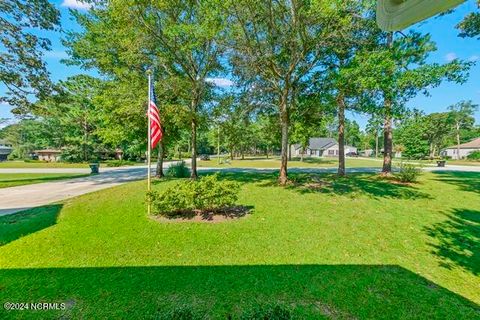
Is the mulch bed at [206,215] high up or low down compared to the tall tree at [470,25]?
down

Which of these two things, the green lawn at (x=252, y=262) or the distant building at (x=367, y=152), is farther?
the distant building at (x=367, y=152)

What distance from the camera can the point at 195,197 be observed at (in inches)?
268

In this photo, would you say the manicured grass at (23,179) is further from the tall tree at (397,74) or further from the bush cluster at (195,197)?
the tall tree at (397,74)

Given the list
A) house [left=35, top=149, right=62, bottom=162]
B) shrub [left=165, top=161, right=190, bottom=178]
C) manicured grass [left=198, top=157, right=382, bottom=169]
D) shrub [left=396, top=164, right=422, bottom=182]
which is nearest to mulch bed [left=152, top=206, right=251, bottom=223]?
shrub [left=165, top=161, right=190, bottom=178]

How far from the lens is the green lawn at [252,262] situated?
3324 mm

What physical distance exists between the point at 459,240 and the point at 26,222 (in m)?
11.2

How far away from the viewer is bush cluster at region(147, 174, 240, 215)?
675 cm

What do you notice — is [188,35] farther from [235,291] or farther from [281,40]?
[235,291]

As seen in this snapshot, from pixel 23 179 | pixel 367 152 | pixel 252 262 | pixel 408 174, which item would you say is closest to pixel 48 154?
pixel 23 179

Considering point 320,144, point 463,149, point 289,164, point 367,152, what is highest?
point 320,144

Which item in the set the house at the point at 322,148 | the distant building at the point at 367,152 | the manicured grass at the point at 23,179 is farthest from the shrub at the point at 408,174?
the distant building at the point at 367,152

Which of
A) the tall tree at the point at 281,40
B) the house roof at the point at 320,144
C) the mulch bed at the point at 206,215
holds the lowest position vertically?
the mulch bed at the point at 206,215

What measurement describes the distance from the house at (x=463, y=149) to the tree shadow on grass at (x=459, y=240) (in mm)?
64131

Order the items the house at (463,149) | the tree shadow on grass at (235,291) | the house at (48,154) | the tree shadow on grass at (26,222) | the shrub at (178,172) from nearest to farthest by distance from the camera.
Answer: the tree shadow on grass at (235,291)
the tree shadow on grass at (26,222)
the shrub at (178,172)
the house at (48,154)
the house at (463,149)
